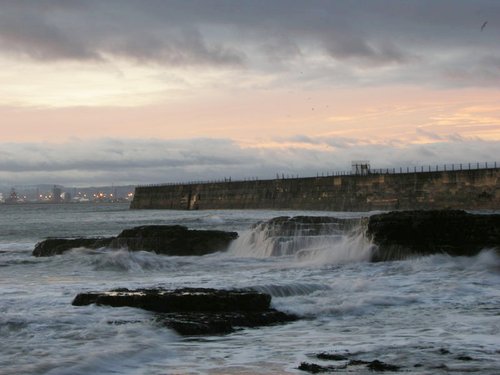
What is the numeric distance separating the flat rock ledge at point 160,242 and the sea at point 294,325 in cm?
643

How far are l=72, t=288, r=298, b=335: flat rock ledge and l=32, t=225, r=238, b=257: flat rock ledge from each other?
14.2 metres

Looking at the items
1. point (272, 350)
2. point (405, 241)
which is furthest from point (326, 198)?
point (272, 350)

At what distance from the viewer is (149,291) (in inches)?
538

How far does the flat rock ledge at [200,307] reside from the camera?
445 inches

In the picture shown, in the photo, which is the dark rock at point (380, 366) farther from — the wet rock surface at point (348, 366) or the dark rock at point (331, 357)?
the dark rock at point (331, 357)

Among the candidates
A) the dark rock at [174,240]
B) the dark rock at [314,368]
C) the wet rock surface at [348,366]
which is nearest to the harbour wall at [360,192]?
the dark rock at [174,240]

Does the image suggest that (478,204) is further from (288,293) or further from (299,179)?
(288,293)

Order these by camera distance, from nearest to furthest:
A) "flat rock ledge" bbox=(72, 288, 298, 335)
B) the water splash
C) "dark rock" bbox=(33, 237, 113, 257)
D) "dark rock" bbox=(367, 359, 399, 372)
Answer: "dark rock" bbox=(367, 359, 399, 372) → "flat rock ledge" bbox=(72, 288, 298, 335) → the water splash → "dark rock" bbox=(33, 237, 113, 257)

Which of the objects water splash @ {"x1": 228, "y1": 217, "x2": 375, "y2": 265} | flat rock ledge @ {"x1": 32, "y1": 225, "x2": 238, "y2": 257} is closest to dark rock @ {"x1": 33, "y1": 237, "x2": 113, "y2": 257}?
flat rock ledge @ {"x1": 32, "y1": 225, "x2": 238, "y2": 257}

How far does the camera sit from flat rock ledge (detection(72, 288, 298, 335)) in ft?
37.1

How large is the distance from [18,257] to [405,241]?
15.9m

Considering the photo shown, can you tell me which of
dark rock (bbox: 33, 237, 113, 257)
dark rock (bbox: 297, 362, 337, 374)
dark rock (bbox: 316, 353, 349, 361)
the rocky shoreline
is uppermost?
the rocky shoreline

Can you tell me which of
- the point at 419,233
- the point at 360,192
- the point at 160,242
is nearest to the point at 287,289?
the point at 419,233

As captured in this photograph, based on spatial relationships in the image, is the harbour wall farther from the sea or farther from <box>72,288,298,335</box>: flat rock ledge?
<box>72,288,298,335</box>: flat rock ledge
